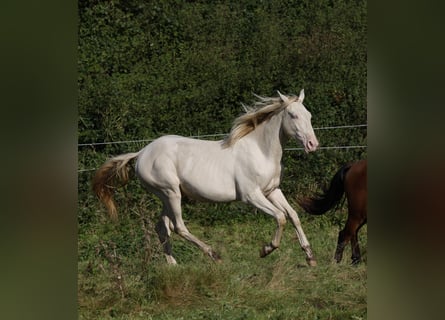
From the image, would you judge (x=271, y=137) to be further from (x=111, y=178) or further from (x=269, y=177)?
(x=111, y=178)

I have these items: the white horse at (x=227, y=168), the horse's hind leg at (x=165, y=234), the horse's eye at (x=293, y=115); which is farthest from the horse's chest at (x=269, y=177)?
the horse's hind leg at (x=165, y=234)

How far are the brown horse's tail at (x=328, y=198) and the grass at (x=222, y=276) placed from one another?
0.06m

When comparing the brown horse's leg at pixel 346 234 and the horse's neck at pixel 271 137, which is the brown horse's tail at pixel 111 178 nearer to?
the horse's neck at pixel 271 137

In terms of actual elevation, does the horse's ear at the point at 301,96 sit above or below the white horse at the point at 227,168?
above

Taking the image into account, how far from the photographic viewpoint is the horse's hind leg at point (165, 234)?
5176 mm

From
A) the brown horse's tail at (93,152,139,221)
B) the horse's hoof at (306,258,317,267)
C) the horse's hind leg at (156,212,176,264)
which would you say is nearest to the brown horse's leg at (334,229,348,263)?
the horse's hoof at (306,258,317,267)

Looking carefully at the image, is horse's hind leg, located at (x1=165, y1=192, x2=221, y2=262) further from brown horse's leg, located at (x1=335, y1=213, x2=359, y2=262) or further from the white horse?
brown horse's leg, located at (x1=335, y1=213, x2=359, y2=262)

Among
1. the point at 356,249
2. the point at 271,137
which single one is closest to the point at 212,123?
the point at 271,137

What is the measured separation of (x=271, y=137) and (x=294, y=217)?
549mm

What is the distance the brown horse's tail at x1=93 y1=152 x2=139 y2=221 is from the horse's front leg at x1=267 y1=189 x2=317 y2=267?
1.01 metres
